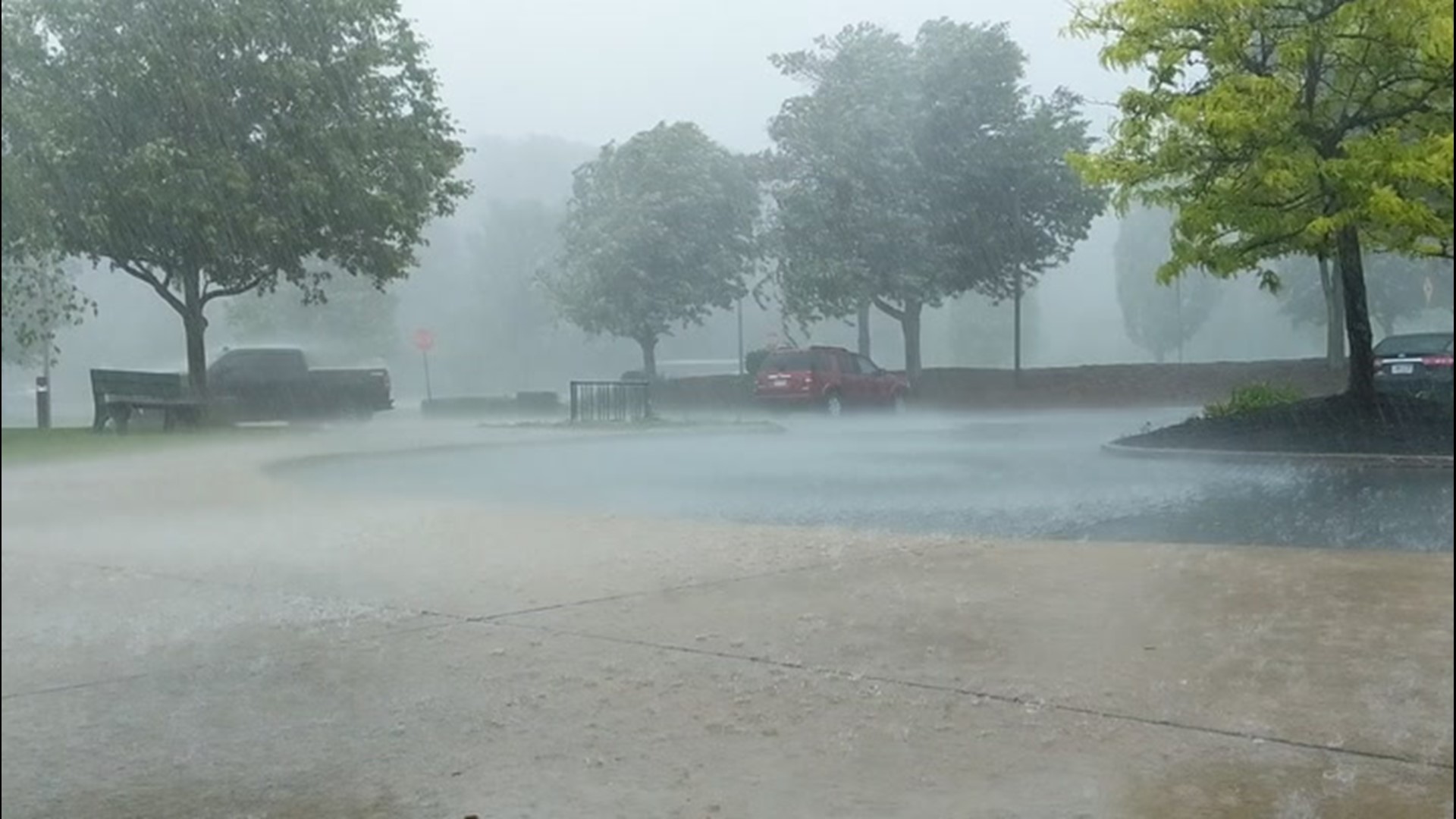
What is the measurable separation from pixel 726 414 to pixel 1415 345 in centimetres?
101

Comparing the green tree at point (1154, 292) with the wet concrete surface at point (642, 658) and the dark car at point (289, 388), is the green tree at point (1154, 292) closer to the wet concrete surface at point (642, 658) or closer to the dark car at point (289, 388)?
the wet concrete surface at point (642, 658)

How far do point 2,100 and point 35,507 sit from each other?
386 mm

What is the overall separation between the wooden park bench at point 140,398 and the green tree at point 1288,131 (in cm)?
129

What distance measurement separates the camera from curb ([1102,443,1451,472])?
213 centimetres

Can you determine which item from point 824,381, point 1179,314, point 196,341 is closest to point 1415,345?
point 1179,314

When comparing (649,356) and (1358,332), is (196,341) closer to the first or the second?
(649,356)

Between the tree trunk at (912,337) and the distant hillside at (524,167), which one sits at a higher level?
the distant hillside at (524,167)

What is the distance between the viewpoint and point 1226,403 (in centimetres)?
221

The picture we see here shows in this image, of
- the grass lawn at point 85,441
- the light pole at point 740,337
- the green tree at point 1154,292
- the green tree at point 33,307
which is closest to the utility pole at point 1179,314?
the green tree at point 1154,292

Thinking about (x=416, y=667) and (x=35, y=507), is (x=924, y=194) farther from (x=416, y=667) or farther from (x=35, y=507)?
(x=35, y=507)

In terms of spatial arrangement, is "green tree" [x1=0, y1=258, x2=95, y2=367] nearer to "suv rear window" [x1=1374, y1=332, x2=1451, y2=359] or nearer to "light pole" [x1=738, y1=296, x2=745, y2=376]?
"light pole" [x1=738, y1=296, x2=745, y2=376]

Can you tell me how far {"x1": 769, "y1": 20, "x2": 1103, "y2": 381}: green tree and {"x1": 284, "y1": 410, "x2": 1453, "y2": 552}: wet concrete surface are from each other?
0.71 ft

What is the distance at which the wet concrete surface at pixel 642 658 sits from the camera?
6.18 ft

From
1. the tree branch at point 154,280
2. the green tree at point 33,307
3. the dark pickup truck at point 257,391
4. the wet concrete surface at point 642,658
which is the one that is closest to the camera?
the green tree at point 33,307
